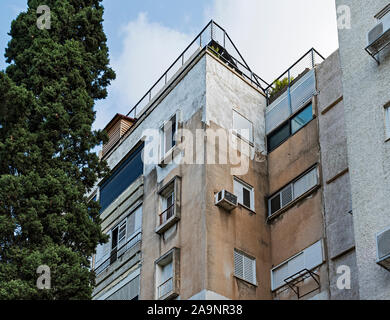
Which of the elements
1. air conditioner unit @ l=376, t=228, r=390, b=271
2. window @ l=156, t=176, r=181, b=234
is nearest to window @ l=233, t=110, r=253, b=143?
window @ l=156, t=176, r=181, b=234

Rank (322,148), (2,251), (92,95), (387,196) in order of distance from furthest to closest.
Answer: (92,95)
(322,148)
(2,251)
(387,196)

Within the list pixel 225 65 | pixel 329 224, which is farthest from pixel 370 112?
pixel 225 65

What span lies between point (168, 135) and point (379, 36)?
9.82 m

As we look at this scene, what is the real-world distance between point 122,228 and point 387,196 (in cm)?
1296

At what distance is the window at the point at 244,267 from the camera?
22.9 metres

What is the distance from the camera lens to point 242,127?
26.4 m

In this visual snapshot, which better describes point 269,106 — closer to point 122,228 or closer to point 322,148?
point 322,148

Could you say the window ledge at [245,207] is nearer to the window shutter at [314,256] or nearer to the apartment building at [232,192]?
the apartment building at [232,192]

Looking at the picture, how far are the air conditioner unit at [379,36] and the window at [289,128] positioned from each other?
19.4 feet

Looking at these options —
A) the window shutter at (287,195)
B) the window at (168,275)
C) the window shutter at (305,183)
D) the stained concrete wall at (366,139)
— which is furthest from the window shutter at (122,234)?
→ the stained concrete wall at (366,139)

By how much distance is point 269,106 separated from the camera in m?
28.1

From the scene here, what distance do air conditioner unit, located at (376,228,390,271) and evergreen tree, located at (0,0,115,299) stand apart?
7922 mm

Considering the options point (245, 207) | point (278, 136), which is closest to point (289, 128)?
point (278, 136)

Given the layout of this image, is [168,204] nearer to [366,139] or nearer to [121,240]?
[121,240]
